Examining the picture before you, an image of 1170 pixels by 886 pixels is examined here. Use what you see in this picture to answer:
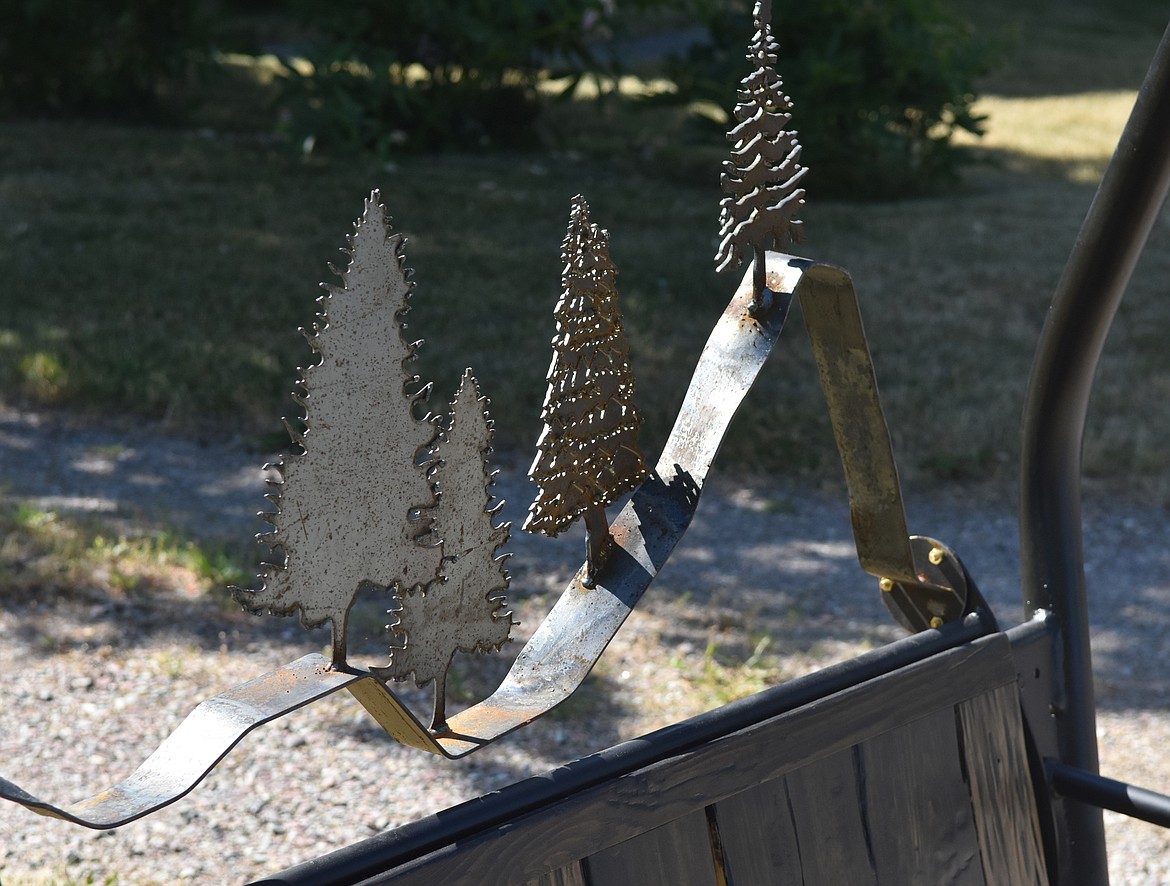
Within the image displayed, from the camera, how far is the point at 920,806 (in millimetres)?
1276

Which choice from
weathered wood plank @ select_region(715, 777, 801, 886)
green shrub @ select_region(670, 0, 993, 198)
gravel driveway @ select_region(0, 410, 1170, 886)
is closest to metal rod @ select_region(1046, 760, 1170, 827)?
weathered wood plank @ select_region(715, 777, 801, 886)

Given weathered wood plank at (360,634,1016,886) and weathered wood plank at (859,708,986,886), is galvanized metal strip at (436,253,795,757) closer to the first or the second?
weathered wood plank at (360,634,1016,886)

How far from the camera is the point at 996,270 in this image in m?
6.51

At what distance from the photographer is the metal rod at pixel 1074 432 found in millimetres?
1305

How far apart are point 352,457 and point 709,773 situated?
427mm

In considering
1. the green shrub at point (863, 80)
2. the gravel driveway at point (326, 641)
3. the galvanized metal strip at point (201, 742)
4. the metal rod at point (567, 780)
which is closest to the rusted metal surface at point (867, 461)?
the metal rod at point (567, 780)

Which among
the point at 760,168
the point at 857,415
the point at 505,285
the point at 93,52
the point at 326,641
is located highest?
the point at 93,52

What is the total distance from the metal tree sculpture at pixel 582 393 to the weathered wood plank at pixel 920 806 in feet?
1.29

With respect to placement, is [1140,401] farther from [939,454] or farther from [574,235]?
[574,235]

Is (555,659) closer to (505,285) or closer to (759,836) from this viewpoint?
(759,836)

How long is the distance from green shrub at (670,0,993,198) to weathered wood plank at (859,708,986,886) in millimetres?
6946

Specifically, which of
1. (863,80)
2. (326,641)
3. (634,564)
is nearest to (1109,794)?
(634,564)

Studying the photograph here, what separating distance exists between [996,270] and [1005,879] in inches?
219

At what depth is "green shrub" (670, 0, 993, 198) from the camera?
318 inches
